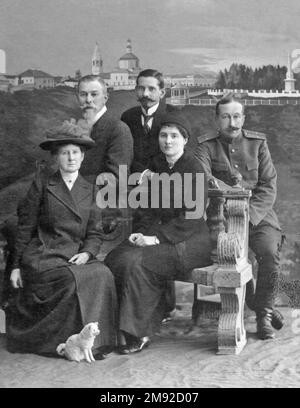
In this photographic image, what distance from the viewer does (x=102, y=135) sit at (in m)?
6.10

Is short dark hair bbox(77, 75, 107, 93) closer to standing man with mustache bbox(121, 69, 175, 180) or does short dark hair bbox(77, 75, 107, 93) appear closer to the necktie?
standing man with mustache bbox(121, 69, 175, 180)

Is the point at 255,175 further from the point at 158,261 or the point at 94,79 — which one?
the point at 94,79

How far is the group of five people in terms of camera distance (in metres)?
5.88

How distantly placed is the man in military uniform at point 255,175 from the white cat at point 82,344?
1133 millimetres

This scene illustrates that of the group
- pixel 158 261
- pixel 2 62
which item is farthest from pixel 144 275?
pixel 2 62

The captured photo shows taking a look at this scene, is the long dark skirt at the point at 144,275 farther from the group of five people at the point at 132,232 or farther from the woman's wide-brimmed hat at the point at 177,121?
the woman's wide-brimmed hat at the point at 177,121

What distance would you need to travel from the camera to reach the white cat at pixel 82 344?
5793 mm

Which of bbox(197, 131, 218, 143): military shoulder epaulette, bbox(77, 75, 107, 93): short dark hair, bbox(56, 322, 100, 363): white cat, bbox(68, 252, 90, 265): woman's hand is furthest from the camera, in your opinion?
bbox(77, 75, 107, 93): short dark hair

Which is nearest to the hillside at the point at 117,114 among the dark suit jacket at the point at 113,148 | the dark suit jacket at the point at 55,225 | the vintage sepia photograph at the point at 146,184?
the vintage sepia photograph at the point at 146,184

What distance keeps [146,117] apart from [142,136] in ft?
0.45

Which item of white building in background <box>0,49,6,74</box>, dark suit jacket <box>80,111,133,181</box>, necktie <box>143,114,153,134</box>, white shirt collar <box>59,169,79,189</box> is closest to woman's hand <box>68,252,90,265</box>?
white shirt collar <box>59,169,79,189</box>

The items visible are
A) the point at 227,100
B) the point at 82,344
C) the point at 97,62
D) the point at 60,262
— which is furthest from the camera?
the point at 97,62
